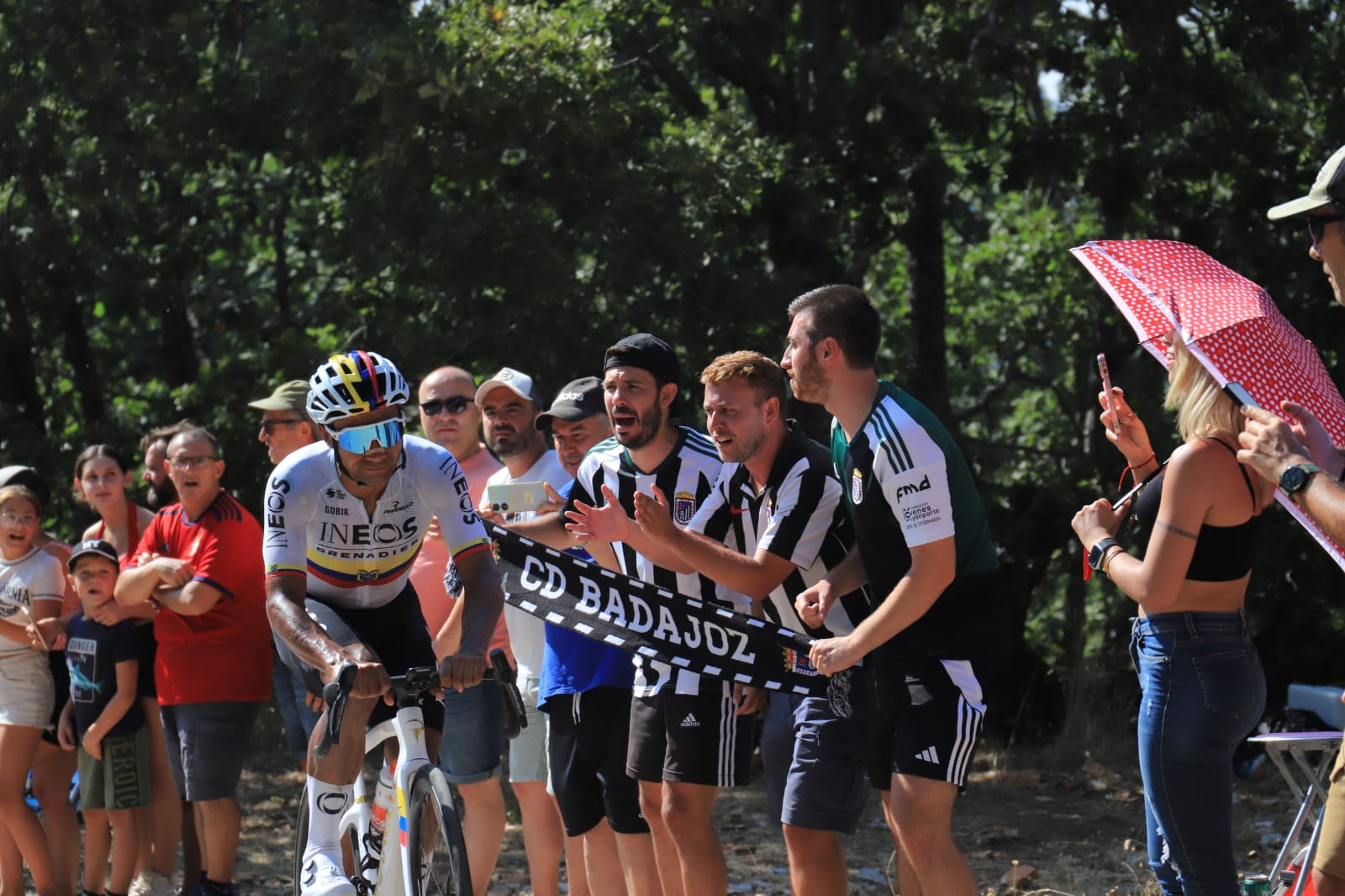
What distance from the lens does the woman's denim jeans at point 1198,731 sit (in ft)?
13.5

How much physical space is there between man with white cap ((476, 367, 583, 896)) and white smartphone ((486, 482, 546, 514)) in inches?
1.1

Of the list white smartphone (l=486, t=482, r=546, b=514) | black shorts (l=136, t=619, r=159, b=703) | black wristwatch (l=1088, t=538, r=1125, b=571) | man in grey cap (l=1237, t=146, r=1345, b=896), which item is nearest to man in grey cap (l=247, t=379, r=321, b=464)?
black shorts (l=136, t=619, r=159, b=703)

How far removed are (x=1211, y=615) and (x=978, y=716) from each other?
2.40 feet

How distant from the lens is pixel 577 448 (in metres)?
6.33

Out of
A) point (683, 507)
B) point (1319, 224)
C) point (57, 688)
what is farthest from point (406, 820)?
point (57, 688)

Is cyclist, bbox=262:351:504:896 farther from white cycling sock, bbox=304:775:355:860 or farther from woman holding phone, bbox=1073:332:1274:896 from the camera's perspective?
woman holding phone, bbox=1073:332:1274:896

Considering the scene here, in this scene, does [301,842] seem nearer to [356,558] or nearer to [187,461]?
[356,558]

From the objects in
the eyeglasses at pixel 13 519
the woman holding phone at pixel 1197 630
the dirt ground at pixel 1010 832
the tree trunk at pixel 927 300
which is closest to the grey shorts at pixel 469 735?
the dirt ground at pixel 1010 832

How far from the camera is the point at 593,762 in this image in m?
5.48

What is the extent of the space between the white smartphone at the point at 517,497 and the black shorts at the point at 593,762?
85cm

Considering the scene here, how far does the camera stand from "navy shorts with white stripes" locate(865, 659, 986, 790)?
4.31 meters

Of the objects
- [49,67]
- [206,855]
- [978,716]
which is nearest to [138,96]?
[49,67]

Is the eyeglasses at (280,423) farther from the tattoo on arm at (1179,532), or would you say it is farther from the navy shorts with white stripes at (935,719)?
the tattoo on arm at (1179,532)

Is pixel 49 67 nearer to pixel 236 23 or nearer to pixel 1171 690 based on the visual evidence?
pixel 236 23
